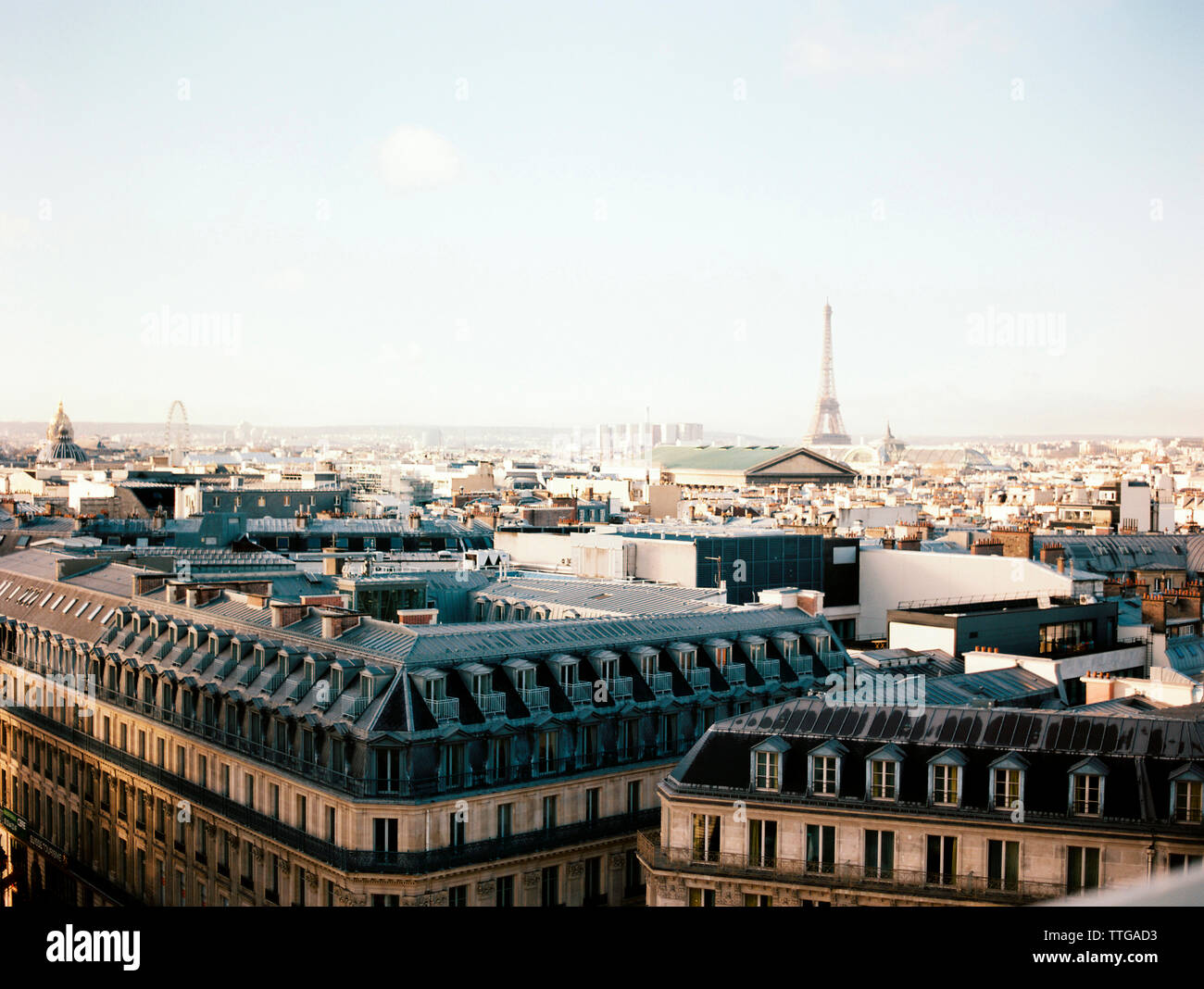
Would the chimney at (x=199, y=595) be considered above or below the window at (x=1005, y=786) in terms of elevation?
above

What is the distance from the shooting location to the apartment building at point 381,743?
27.1 meters

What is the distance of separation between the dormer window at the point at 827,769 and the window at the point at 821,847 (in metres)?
0.63

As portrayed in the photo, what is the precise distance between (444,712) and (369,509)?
211 feet

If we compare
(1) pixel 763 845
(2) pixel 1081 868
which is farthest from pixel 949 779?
(1) pixel 763 845

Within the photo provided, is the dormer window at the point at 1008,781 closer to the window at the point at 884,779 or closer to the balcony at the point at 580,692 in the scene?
the window at the point at 884,779

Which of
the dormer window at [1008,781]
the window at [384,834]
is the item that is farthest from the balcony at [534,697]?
the dormer window at [1008,781]

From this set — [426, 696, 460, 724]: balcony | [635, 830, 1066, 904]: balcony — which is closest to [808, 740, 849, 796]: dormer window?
[635, 830, 1066, 904]: balcony

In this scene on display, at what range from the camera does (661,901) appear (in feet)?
83.9

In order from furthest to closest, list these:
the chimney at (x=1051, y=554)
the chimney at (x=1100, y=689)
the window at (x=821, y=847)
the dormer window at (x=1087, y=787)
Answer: the chimney at (x=1051, y=554) < the chimney at (x=1100, y=689) < the window at (x=821, y=847) < the dormer window at (x=1087, y=787)

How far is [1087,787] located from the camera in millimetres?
23219

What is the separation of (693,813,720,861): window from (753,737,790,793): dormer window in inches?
40.6
